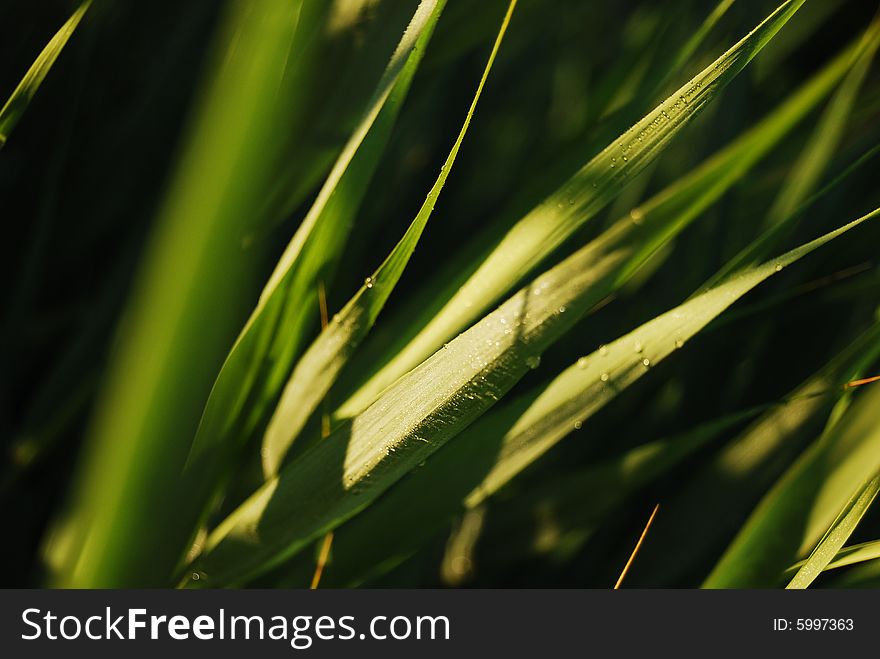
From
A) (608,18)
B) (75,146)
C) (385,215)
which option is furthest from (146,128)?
(608,18)

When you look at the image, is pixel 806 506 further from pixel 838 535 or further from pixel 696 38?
pixel 696 38

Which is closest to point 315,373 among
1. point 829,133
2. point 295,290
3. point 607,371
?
point 295,290

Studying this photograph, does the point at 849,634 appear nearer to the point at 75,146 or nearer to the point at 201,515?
the point at 201,515

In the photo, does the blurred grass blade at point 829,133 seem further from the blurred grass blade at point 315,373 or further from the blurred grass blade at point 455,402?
the blurred grass blade at point 315,373

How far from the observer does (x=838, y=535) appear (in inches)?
14.7

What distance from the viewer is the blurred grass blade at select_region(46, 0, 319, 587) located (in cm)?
29

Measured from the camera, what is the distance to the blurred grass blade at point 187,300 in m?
0.29

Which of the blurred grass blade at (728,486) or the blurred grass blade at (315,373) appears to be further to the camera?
the blurred grass blade at (728,486)

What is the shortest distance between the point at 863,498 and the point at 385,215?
1.50 ft

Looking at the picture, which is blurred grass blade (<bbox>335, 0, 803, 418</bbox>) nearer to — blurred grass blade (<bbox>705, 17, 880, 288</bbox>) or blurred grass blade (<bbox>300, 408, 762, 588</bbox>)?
blurred grass blade (<bbox>300, 408, 762, 588</bbox>)

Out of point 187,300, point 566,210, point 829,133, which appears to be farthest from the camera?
point 829,133

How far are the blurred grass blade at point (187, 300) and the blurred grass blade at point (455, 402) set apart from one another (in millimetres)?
68

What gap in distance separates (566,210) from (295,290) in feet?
0.49

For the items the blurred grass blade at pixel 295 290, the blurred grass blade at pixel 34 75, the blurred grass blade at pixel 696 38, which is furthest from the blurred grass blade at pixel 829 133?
the blurred grass blade at pixel 34 75
